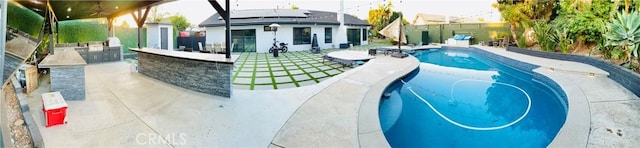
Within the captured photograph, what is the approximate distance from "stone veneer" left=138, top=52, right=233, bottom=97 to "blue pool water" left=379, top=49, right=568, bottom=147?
2.96 metres

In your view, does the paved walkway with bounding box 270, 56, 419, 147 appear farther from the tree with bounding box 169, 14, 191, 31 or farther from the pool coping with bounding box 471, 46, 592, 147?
the tree with bounding box 169, 14, 191, 31

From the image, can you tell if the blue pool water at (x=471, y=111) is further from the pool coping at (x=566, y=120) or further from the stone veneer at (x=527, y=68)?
the pool coping at (x=566, y=120)

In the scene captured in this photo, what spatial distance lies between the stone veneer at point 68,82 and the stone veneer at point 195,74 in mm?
1693

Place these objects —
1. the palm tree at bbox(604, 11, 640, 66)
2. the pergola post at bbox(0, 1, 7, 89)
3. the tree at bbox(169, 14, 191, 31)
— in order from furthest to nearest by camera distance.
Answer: the tree at bbox(169, 14, 191, 31)
the palm tree at bbox(604, 11, 640, 66)
the pergola post at bbox(0, 1, 7, 89)

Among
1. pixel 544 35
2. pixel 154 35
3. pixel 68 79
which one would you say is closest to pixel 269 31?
pixel 154 35

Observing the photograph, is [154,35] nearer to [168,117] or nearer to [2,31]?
[168,117]

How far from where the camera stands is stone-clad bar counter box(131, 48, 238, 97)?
215 inches

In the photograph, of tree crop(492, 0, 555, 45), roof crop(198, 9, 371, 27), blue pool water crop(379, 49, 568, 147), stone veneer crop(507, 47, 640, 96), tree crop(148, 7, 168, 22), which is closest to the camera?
blue pool water crop(379, 49, 568, 147)

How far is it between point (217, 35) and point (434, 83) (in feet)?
43.8

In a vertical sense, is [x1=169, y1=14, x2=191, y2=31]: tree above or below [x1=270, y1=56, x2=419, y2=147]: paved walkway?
above

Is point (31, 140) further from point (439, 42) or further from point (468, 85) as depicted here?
point (439, 42)

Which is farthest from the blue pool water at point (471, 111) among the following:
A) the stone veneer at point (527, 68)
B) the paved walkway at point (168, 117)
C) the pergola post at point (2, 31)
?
the pergola post at point (2, 31)

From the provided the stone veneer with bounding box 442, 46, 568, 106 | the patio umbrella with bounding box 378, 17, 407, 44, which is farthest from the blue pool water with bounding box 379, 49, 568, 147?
the patio umbrella with bounding box 378, 17, 407, 44

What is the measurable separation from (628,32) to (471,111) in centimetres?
401
